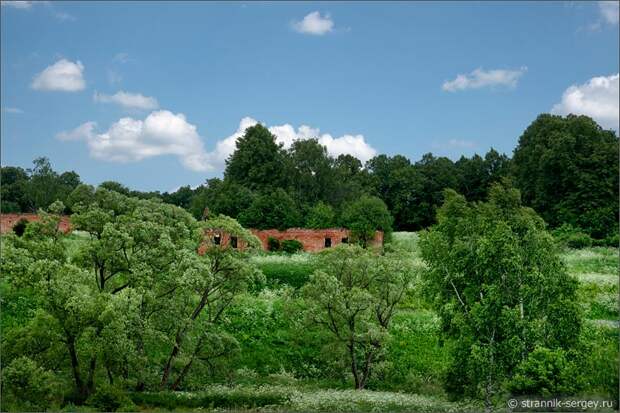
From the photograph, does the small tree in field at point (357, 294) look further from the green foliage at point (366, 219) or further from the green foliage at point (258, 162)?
the green foliage at point (258, 162)

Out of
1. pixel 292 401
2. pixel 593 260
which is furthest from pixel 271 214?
pixel 292 401

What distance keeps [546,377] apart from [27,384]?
14289 mm

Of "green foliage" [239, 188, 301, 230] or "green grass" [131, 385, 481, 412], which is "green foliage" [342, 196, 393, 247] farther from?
"green grass" [131, 385, 481, 412]

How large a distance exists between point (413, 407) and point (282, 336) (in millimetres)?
11669

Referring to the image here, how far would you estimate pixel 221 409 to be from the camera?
21.4 metres

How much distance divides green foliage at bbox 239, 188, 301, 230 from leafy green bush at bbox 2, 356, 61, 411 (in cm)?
3480

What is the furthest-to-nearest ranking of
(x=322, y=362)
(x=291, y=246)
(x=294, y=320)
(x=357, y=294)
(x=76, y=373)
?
(x=291, y=246) < (x=322, y=362) < (x=294, y=320) < (x=357, y=294) < (x=76, y=373)

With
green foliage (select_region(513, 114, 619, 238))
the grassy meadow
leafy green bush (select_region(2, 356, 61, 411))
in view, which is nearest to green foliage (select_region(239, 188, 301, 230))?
the grassy meadow

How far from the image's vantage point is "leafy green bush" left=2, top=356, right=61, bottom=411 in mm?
19578

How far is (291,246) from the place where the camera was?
5203 centimetres

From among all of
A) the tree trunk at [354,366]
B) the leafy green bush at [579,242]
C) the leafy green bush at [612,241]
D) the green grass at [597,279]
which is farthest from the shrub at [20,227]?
the leafy green bush at [612,241]

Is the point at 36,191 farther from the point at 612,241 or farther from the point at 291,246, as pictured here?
the point at 612,241

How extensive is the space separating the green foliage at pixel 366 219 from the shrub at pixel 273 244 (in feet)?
18.3

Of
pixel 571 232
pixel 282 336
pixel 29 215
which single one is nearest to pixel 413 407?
pixel 282 336
